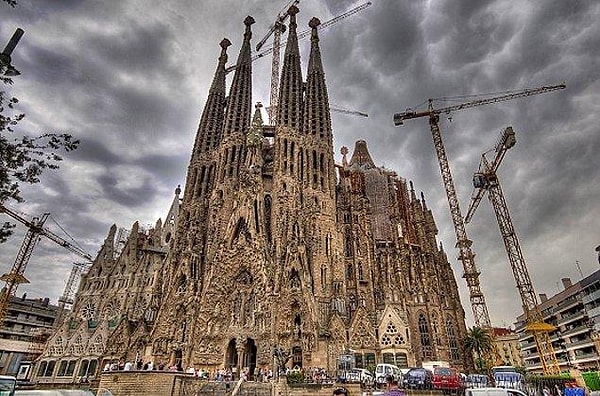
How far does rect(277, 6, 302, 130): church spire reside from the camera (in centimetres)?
5666

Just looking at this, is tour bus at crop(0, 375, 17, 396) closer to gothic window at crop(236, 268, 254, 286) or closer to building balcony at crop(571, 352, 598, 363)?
gothic window at crop(236, 268, 254, 286)

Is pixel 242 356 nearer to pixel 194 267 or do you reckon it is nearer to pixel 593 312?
pixel 194 267

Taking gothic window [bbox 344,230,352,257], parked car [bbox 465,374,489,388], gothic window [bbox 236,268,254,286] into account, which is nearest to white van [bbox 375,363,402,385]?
parked car [bbox 465,374,489,388]

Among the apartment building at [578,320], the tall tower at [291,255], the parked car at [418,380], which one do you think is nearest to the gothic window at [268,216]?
the tall tower at [291,255]

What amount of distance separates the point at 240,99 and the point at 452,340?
158ft

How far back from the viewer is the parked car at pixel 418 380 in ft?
80.7

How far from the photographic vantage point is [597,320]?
5353 cm

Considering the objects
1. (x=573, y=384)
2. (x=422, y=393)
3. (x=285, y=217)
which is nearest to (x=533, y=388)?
(x=573, y=384)

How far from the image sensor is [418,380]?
24969mm

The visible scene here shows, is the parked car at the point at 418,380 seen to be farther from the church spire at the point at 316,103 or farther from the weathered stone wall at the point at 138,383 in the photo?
the church spire at the point at 316,103

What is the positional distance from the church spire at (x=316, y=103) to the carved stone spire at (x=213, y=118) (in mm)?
14901

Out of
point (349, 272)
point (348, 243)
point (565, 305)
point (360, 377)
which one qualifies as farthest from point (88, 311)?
point (565, 305)

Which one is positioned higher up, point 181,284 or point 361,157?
point 361,157

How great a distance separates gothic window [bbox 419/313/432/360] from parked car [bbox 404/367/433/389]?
23.2 meters
